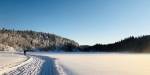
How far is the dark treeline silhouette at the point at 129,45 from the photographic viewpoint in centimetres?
13062

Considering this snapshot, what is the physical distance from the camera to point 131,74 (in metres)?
21.6

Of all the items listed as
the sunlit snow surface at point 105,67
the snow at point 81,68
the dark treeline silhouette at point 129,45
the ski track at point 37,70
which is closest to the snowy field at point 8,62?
the snow at point 81,68

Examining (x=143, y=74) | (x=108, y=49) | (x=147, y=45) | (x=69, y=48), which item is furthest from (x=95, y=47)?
(x=143, y=74)

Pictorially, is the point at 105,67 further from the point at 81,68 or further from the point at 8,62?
the point at 8,62

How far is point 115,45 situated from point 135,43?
62.5ft

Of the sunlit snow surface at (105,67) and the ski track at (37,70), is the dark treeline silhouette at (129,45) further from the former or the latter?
the ski track at (37,70)

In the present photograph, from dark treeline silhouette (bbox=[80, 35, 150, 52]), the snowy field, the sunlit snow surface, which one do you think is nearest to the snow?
the sunlit snow surface

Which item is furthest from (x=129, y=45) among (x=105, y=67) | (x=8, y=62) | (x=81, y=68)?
(x=81, y=68)

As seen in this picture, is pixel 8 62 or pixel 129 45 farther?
pixel 129 45

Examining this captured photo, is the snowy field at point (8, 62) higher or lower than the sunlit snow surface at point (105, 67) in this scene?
higher

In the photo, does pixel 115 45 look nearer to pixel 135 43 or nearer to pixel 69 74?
pixel 135 43

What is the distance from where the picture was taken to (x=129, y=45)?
465 ft

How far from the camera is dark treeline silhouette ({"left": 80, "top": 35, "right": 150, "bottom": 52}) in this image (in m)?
131

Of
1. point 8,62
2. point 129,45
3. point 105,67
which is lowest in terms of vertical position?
point 105,67
